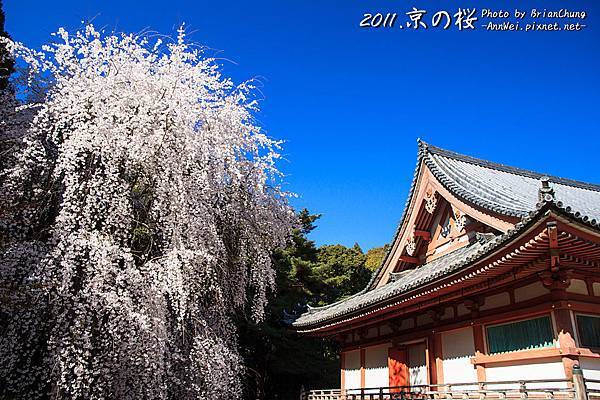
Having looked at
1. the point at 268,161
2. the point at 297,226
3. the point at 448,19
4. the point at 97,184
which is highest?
the point at 448,19

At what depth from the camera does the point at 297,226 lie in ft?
40.9

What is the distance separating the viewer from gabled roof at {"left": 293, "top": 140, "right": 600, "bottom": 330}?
24.5ft

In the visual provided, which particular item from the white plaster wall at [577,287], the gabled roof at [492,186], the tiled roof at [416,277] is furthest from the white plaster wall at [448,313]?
the white plaster wall at [577,287]

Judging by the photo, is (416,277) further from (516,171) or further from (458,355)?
(516,171)

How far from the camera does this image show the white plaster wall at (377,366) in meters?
11.3

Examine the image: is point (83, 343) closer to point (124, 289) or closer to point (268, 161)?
point (124, 289)

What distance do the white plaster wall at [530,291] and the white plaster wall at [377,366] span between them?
182 inches

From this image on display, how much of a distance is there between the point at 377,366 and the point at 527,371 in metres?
5.19

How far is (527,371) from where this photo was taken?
7074 mm

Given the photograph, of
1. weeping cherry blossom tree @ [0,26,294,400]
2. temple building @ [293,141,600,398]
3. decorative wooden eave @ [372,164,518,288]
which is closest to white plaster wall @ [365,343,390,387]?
temple building @ [293,141,600,398]

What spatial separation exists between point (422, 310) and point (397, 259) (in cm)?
255

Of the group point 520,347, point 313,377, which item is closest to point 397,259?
point 520,347

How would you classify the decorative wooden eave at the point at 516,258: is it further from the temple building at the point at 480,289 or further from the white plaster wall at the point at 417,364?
the white plaster wall at the point at 417,364

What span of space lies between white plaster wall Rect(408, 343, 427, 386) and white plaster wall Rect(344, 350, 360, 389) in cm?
253
